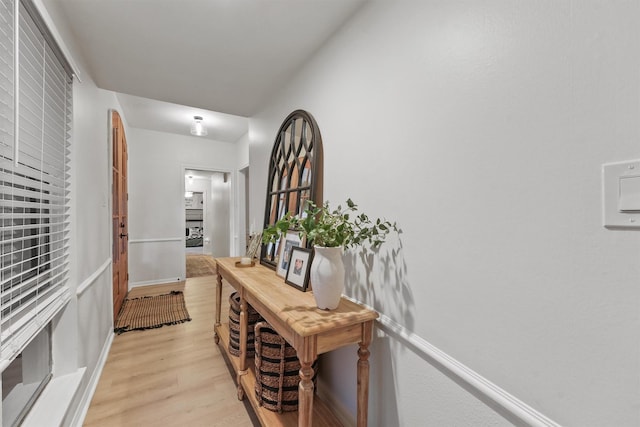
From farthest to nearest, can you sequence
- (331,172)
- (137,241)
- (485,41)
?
(137,241), (331,172), (485,41)

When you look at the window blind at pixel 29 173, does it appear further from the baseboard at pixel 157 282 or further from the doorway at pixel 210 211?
the doorway at pixel 210 211

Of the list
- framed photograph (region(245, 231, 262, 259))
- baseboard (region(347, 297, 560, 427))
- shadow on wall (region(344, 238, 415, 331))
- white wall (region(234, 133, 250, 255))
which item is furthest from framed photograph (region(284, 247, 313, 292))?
white wall (region(234, 133, 250, 255))

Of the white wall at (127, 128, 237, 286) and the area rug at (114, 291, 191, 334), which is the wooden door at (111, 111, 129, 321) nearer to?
the area rug at (114, 291, 191, 334)

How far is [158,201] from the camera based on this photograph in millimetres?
4355

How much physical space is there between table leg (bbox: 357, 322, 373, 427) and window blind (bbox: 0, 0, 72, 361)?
1292mm

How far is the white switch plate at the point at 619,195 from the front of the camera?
0.57m

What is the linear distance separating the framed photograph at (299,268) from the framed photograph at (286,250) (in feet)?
0.29

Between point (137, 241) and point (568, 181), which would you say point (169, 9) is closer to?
point (568, 181)

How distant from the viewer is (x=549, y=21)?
2.29ft

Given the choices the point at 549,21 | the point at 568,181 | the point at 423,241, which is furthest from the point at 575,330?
the point at 549,21

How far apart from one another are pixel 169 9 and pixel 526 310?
1.93 metres

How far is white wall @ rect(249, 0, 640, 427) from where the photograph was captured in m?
0.60

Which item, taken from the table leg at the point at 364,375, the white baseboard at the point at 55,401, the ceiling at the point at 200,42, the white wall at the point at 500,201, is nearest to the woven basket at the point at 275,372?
the table leg at the point at 364,375

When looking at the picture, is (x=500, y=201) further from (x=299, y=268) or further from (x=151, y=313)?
(x=151, y=313)
